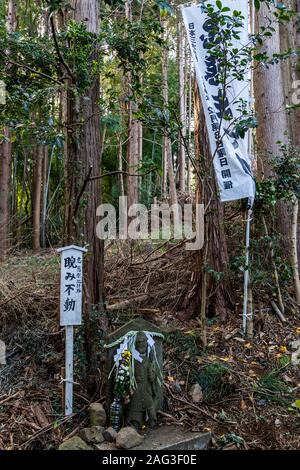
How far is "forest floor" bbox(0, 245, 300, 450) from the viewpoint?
3037 millimetres

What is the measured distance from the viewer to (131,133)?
26.0ft

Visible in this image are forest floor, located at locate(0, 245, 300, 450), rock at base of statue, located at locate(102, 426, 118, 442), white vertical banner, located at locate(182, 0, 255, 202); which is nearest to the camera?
rock at base of statue, located at locate(102, 426, 118, 442)

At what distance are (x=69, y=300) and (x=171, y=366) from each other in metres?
1.28

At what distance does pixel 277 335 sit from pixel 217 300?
2.46 ft

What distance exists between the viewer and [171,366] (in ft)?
12.2

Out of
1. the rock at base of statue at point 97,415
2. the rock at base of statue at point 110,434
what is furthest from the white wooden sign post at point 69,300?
the rock at base of statue at point 110,434

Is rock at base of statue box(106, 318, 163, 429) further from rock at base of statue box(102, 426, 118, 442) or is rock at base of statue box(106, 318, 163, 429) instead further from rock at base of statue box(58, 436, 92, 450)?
rock at base of statue box(58, 436, 92, 450)

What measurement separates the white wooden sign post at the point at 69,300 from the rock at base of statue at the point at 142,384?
0.31m

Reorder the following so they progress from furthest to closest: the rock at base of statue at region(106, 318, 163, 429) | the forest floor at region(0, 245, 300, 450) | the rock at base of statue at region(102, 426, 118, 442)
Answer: the forest floor at region(0, 245, 300, 450) < the rock at base of statue at region(106, 318, 163, 429) < the rock at base of statue at region(102, 426, 118, 442)

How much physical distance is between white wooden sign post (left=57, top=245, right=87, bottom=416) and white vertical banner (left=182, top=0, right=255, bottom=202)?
1.78 meters

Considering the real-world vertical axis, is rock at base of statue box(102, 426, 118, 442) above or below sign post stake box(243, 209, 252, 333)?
below

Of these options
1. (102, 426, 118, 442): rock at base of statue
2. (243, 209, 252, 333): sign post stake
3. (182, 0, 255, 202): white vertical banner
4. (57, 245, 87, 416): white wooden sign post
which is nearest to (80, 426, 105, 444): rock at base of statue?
(102, 426, 118, 442): rock at base of statue

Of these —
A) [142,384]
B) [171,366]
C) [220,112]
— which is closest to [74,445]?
[142,384]

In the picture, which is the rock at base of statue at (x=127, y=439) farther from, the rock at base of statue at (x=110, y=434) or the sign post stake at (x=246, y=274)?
the sign post stake at (x=246, y=274)
